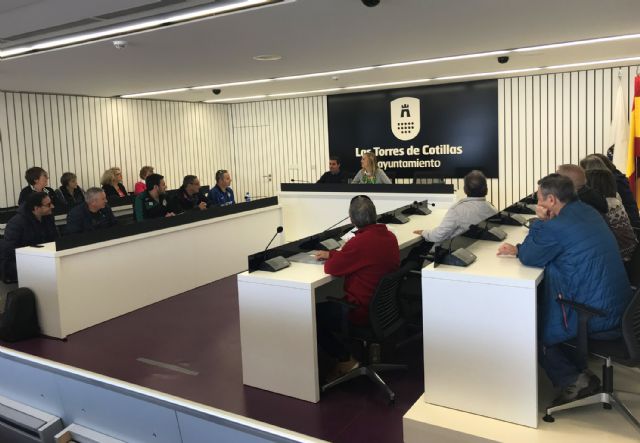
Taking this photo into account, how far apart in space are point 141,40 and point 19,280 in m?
2.50

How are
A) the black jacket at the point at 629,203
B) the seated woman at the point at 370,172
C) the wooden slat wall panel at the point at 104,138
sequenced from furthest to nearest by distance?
the wooden slat wall panel at the point at 104,138 < the seated woman at the point at 370,172 < the black jacket at the point at 629,203

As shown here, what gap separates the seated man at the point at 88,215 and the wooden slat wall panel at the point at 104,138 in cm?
396

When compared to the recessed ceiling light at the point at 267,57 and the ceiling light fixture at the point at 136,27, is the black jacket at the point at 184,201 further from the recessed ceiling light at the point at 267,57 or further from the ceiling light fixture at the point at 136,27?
the ceiling light fixture at the point at 136,27

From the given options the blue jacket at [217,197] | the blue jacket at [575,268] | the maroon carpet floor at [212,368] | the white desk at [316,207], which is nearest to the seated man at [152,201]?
the blue jacket at [217,197]

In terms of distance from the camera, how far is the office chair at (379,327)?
3.29 meters

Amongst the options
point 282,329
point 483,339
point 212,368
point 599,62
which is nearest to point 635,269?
point 483,339

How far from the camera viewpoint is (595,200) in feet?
11.3

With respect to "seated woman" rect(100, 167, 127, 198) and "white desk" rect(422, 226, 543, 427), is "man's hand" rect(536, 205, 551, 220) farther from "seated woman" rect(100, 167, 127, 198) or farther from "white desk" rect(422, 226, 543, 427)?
"seated woman" rect(100, 167, 127, 198)

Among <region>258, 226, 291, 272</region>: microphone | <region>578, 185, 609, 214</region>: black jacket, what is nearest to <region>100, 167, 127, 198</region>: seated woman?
<region>258, 226, 291, 272</region>: microphone

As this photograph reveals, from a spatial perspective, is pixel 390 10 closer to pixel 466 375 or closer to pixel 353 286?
pixel 353 286

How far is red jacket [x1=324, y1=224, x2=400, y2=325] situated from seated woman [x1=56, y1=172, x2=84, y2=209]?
6153 millimetres

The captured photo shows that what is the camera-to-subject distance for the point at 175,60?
239 inches

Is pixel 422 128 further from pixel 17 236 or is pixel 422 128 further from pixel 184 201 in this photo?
pixel 17 236

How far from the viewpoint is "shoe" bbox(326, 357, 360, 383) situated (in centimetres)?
369
